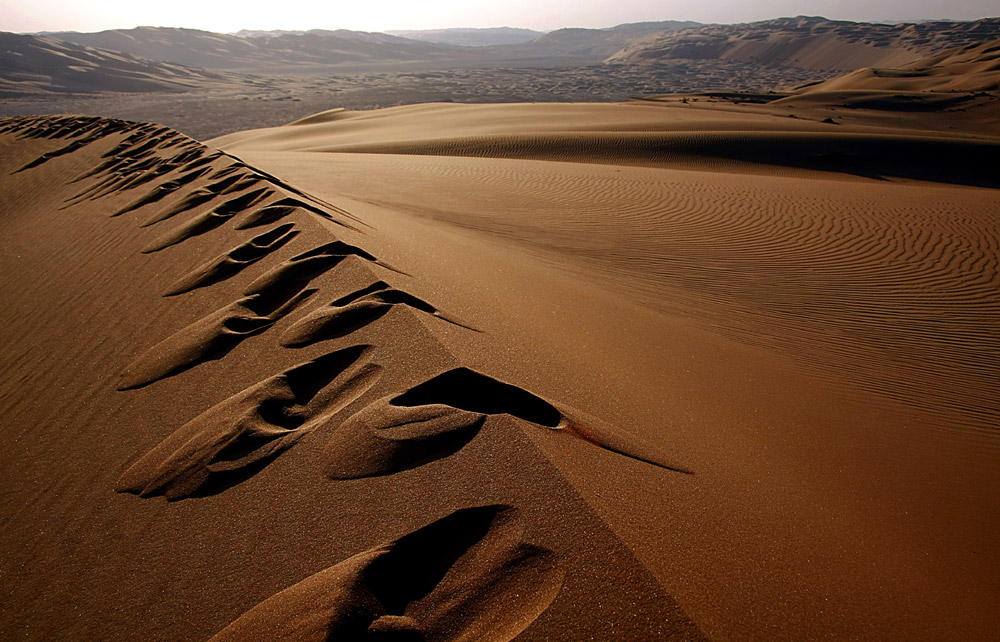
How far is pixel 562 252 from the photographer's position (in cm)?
550

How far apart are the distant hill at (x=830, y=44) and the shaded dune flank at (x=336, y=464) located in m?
88.1

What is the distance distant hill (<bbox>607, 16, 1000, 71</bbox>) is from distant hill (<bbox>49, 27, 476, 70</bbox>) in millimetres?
51659

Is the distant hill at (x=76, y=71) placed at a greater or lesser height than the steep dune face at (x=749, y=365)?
greater

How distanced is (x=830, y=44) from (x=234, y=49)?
110 m

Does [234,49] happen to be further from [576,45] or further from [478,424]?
[478,424]

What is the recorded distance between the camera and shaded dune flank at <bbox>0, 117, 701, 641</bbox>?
1.14m

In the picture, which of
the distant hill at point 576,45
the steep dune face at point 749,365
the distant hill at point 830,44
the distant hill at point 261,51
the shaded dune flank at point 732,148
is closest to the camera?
the steep dune face at point 749,365

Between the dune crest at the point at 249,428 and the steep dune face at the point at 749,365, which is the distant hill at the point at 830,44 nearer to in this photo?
the steep dune face at the point at 749,365

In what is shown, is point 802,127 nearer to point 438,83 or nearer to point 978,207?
point 978,207

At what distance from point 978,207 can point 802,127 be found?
11256mm

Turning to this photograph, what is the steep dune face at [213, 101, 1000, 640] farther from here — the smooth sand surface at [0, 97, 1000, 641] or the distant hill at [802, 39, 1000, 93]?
the distant hill at [802, 39, 1000, 93]

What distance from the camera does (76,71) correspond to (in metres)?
50.1

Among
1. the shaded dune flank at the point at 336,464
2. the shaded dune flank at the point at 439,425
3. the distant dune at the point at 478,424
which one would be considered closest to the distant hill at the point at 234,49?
the distant dune at the point at 478,424

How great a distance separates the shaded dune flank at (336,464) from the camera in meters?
1.14
